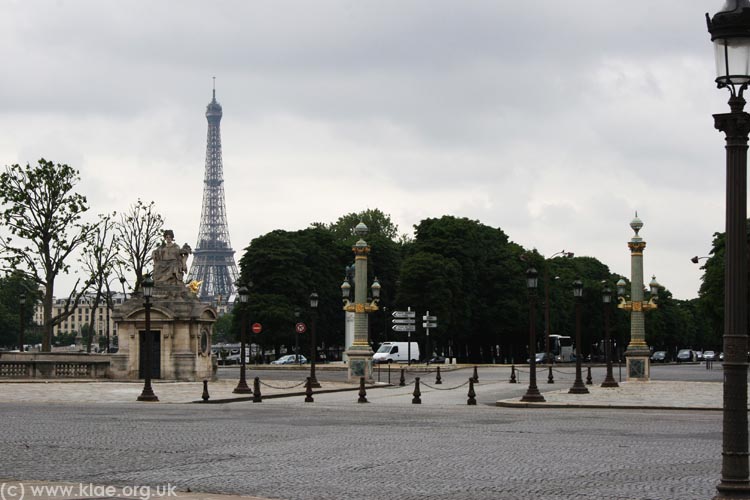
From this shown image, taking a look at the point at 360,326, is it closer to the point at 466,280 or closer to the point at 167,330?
the point at 167,330

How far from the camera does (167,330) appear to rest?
183 feet

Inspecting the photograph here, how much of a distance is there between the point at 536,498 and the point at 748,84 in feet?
16.7

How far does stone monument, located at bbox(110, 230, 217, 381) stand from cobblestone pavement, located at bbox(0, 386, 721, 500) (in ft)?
86.1

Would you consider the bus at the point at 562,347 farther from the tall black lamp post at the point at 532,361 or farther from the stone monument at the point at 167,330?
the tall black lamp post at the point at 532,361

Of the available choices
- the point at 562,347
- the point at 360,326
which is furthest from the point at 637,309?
the point at 562,347

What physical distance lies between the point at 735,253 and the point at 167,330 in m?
47.5

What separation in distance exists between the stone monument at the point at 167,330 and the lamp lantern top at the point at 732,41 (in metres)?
46.9

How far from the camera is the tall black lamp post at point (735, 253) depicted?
10.4m

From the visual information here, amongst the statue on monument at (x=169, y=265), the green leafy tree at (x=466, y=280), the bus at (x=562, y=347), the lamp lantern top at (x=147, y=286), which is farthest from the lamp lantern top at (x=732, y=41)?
the bus at (x=562, y=347)

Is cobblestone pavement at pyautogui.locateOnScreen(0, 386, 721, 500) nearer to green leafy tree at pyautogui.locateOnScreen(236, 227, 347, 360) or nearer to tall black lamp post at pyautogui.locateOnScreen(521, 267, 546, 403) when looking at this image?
tall black lamp post at pyautogui.locateOnScreen(521, 267, 546, 403)

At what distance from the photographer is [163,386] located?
49.6m

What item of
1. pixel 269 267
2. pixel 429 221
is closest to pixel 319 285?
pixel 269 267

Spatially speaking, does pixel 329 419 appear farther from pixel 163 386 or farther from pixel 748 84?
pixel 163 386

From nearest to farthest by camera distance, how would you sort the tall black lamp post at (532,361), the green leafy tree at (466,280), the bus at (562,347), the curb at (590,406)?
the curb at (590,406) < the tall black lamp post at (532,361) < the green leafy tree at (466,280) < the bus at (562,347)
